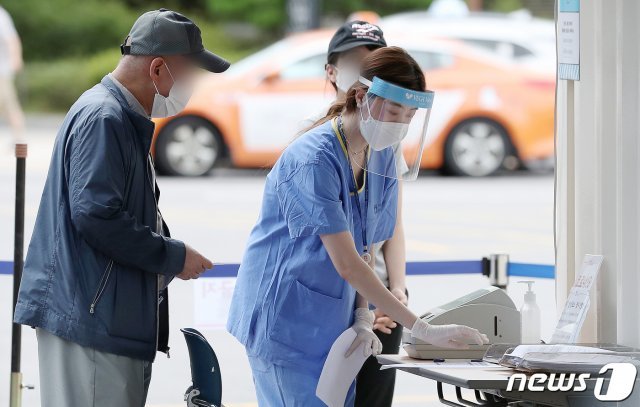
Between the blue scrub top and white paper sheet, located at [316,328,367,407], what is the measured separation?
0.10 ft

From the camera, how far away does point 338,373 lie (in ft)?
11.7

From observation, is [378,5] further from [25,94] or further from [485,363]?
[485,363]

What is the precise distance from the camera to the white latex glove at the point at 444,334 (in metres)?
3.54

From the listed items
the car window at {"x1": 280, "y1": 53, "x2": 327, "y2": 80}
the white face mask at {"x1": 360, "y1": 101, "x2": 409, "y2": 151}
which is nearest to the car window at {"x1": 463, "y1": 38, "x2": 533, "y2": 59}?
the car window at {"x1": 280, "y1": 53, "x2": 327, "y2": 80}

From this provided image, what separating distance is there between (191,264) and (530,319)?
1.30 metres

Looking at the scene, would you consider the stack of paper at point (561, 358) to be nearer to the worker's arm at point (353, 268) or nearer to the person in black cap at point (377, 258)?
the worker's arm at point (353, 268)

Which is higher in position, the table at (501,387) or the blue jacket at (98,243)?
the blue jacket at (98,243)

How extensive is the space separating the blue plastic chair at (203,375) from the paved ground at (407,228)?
1.61m

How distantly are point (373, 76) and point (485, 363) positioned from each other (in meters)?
0.94

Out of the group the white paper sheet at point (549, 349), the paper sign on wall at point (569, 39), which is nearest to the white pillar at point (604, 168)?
the paper sign on wall at point (569, 39)

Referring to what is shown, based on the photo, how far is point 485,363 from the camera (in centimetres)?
358

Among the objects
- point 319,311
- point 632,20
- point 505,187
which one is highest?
point 632,20

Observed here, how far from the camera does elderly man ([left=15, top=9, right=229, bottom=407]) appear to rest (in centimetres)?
331

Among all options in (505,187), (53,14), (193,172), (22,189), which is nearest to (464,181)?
(505,187)
